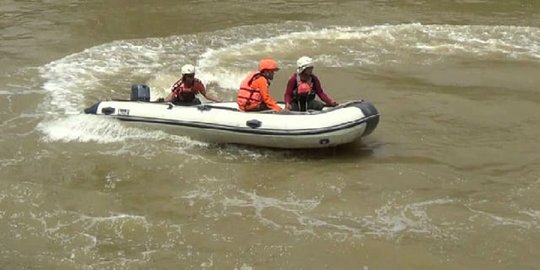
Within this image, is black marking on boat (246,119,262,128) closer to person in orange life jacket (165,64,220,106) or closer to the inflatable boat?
the inflatable boat

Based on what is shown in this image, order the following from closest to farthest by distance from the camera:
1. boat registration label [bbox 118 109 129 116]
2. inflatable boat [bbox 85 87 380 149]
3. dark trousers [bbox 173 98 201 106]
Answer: inflatable boat [bbox 85 87 380 149]
dark trousers [bbox 173 98 201 106]
boat registration label [bbox 118 109 129 116]

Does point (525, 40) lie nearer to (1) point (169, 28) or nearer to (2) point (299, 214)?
(1) point (169, 28)

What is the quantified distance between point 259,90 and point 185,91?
1095mm

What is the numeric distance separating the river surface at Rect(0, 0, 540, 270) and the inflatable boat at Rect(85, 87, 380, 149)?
0.19 meters

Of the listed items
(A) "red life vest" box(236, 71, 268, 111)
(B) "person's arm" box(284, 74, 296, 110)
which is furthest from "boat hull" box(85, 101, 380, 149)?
(B) "person's arm" box(284, 74, 296, 110)

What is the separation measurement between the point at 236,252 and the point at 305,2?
12.2m

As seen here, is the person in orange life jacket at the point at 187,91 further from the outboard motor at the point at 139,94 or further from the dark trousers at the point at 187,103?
the outboard motor at the point at 139,94

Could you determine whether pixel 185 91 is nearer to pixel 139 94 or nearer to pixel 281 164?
pixel 139 94

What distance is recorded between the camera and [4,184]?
7.53 metres

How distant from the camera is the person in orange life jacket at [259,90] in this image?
816cm

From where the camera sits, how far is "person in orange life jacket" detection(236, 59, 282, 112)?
8.16 metres

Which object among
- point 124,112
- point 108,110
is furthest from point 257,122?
point 108,110

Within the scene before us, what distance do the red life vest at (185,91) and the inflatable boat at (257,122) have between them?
193 millimetres

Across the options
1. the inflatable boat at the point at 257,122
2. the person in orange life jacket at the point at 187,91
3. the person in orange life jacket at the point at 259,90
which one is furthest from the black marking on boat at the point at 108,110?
the person in orange life jacket at the point at 259,90
